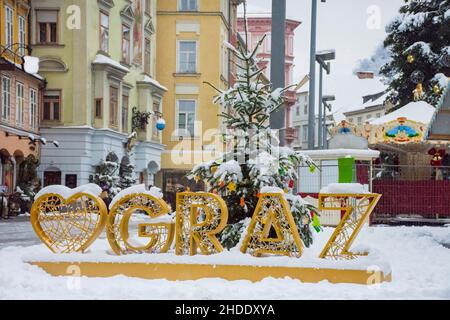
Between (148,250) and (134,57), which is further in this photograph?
(134,57)

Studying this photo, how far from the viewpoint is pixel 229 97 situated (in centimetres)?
1016

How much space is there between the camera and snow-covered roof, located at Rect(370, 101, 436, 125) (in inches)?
843

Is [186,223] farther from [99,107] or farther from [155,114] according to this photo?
[155,114]

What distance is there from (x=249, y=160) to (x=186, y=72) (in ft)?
84.7

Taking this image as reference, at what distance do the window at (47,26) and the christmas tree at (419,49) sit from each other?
1284 cm

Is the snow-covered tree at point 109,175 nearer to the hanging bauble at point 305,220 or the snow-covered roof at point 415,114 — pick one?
the snow-covered roof at point 415,114

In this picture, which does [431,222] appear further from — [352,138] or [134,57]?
[134,57]

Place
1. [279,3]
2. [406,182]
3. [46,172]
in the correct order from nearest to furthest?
1. [279,3]
2. [406,182]
3. [46,172]

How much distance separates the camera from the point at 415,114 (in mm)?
21688

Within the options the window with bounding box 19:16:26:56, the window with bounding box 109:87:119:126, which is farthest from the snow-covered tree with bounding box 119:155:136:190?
the window with bounding box 19:16:26:56

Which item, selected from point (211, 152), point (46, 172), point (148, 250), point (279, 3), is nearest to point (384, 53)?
point (211, 152)

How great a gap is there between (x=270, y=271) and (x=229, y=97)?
3.01 metres

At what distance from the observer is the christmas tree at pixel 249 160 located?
32.1 ft

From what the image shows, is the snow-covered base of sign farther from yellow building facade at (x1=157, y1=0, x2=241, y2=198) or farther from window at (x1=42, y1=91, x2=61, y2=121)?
yellow building facade at (x1=157, y1=0, x2=241, y2=198)
